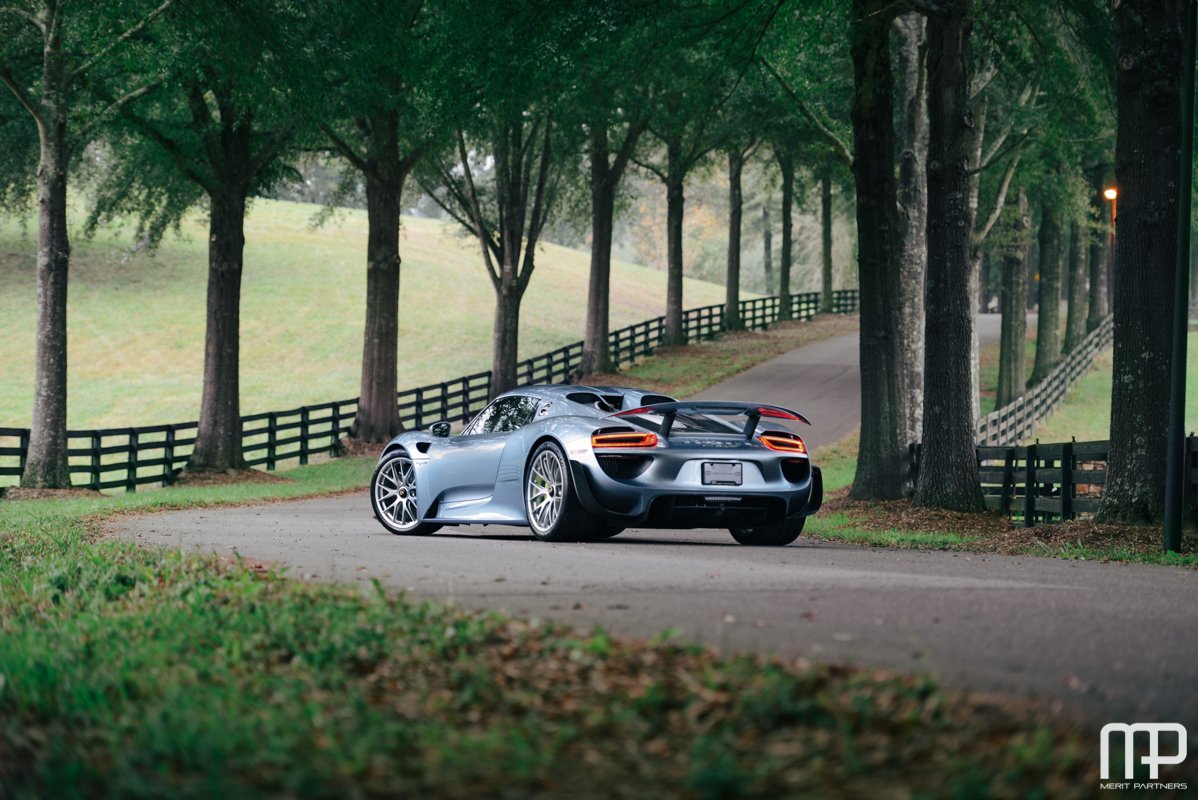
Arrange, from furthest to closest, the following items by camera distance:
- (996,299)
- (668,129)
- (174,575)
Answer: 1. (996,299)
2. (668,129)
3. (174,575)

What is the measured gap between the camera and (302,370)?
56.7 m

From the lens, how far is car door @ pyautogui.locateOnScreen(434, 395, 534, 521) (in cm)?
1363

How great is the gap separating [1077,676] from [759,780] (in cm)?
226

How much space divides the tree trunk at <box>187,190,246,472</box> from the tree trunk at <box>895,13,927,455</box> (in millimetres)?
13099

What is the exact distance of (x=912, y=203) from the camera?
26062mm

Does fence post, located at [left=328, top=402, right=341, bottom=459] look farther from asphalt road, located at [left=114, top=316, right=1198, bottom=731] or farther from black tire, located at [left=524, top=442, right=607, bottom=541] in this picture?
black tire, located at [left=524, top=442, right=607, bottom=541]

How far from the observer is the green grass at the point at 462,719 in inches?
173

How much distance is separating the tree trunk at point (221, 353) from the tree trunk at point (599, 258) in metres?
13.8

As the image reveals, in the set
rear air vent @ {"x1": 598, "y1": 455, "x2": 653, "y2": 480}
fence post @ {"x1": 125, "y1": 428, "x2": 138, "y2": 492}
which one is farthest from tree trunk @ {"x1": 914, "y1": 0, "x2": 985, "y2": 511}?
fence post @ {"x1": 125, "y1": 428, "x2": 138, "y2": 492}

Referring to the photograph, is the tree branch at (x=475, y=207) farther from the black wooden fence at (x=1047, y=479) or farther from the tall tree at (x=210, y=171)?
the black wooden fence at (x=1047, y=479)

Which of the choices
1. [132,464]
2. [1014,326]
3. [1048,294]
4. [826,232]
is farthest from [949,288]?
[826,232]

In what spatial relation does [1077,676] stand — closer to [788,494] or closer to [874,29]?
[788,494]

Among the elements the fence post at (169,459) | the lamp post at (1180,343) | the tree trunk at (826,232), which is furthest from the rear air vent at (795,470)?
the tree trunk at (826,232)

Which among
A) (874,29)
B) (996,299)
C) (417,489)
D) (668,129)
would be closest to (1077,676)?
(417,489)
